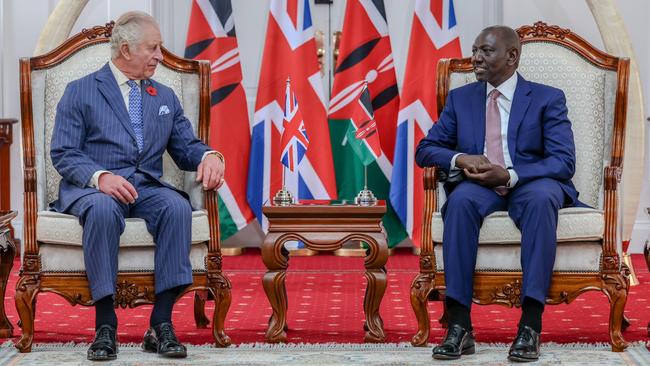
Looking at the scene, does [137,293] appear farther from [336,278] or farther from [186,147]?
[336,278]

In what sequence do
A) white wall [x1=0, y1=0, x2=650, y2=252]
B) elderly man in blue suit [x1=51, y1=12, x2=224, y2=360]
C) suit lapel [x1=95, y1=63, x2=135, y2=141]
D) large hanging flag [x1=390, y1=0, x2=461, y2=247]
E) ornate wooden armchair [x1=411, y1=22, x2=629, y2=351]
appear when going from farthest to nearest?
white wall [x1=0, y1=0, x2=650, y2=252]
large hanging flag [x1=390, y1=0, x2=461, y2=247]
suit lapel [x1=95, y1=63, x2=135, y2=141]
ornate wooden armchair [x1=411, y1=22, x2=629, y2=351]
elderly man in blue suit [x1=51, y1=12, x2=224, y2=360]

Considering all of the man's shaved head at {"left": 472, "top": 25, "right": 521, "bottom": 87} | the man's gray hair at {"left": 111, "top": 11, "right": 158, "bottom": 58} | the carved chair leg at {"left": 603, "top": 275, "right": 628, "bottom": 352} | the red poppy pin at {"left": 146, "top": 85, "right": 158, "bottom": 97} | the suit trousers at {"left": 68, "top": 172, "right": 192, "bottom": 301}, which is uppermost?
the man's gray hair at {"left": 111, "top": 11, "right": 158, "bottom": 58}

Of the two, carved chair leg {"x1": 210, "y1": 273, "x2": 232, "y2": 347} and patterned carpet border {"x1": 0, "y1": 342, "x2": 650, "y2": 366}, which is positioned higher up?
carved chair leg {"x1": 210, "y1": 273, "x2": 232, "y2": 347}

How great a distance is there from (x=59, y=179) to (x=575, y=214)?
1.87 meters

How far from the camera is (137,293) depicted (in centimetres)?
376

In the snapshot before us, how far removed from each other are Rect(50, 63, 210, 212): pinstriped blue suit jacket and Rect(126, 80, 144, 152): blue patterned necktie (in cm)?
2

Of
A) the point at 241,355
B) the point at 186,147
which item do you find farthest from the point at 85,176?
the point at 241,355

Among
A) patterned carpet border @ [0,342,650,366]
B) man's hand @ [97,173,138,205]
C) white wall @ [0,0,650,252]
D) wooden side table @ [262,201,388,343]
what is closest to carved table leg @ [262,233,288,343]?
wooden side table @ [262,201,388,343]

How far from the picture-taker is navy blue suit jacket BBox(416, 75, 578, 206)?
389 cm

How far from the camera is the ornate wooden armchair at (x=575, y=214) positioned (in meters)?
3.74

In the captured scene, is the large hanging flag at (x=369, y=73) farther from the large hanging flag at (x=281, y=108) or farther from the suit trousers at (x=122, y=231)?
the suit trousers at (x=122, y=231)

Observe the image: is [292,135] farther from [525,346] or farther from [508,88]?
[525,346]

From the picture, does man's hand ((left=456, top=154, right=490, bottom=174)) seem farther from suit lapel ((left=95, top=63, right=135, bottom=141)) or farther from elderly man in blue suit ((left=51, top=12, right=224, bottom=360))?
suit lapel ((left=95, top=63, right=135, bottom=141))

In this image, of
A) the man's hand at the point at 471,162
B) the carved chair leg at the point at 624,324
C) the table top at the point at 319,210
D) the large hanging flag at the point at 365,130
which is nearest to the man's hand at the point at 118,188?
the table top at the point at 319,210
